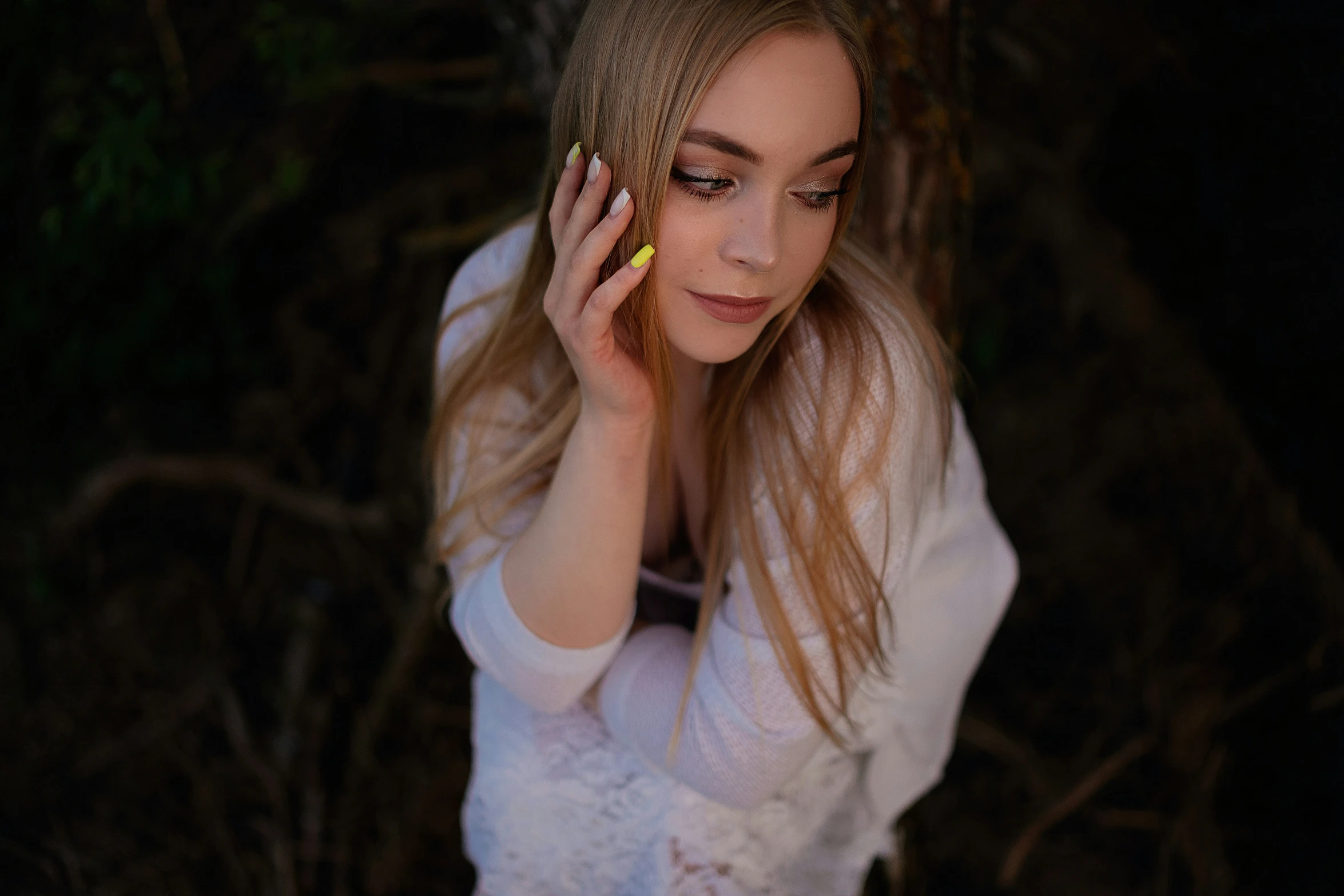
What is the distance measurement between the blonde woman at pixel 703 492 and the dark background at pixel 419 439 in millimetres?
571

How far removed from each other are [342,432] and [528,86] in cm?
142

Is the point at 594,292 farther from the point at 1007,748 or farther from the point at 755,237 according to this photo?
the point at 1007,748

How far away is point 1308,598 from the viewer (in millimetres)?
2238

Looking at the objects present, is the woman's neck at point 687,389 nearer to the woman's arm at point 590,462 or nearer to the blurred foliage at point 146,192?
the woman's arm at point 590,462

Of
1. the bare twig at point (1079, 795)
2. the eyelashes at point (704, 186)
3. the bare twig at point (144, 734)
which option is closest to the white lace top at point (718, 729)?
the eyelashes at point (704, 186)

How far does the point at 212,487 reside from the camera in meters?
2.70

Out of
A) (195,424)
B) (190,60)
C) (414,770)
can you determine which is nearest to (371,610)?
(414,770)

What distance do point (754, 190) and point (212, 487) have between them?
2172 mm

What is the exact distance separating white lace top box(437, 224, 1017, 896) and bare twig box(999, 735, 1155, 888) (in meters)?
0.84

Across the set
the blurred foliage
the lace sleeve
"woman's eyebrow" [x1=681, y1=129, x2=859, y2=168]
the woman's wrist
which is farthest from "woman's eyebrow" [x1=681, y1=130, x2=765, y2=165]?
the blurred foliage

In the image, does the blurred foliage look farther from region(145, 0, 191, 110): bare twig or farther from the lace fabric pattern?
the lace fabric pattern

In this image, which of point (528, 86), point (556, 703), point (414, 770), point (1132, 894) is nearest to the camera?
point (556, 703)

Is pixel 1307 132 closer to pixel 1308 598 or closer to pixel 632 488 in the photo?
pixel 1308 598

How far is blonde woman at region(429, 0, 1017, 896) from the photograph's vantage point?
41.3 inches
